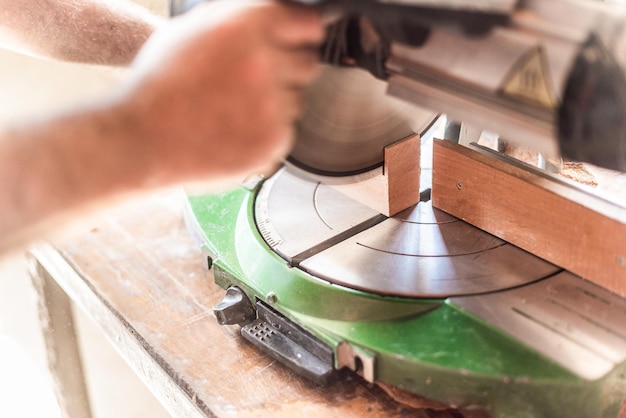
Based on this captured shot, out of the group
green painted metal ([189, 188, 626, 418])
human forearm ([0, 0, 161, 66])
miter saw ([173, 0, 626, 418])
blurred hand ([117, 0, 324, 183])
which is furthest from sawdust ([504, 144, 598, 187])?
human forearm ([0, 0, 161, 66])

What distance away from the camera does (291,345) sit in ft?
3.19

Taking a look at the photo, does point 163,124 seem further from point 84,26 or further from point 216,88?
point 84,26

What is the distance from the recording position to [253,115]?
69 cm

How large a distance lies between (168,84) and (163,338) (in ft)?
1.73

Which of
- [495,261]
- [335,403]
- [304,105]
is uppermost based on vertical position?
[304,105]

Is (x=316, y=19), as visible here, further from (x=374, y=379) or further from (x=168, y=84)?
(x=374, y=379)

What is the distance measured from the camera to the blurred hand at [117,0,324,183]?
25.8 inches

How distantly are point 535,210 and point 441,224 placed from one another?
0.16m

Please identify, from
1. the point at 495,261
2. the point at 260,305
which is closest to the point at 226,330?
the point at 260,305

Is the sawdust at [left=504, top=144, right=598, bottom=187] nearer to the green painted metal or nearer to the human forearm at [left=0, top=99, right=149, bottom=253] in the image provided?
the green painted metal

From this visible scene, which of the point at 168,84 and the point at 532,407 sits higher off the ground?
the point at 168,84

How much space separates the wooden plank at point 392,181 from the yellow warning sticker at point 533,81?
1.17 ft

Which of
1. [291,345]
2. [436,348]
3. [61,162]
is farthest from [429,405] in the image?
[61,162]

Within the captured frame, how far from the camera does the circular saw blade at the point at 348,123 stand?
2.81ft
